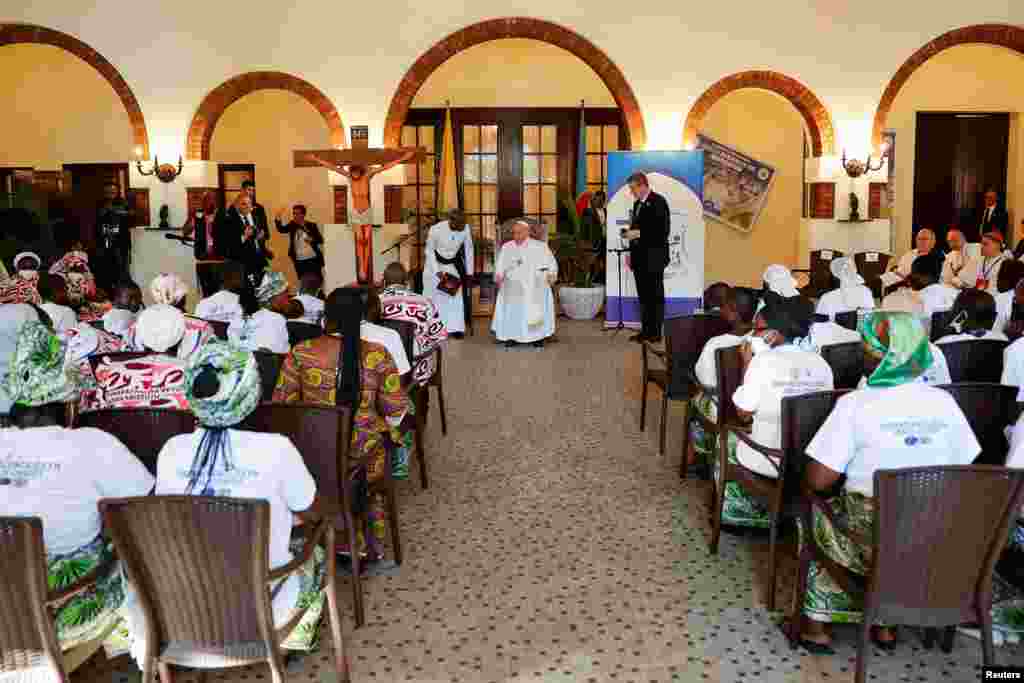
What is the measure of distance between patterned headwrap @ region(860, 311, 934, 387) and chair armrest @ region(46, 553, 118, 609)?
242 centimetres

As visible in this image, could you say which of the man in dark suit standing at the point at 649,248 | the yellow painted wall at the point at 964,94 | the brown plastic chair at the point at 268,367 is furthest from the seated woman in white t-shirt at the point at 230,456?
the yellow painted wall at the point at 964,94

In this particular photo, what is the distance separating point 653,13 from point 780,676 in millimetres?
9788

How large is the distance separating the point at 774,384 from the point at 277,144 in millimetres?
12176

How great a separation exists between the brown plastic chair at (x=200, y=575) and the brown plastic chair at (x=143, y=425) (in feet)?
2.79

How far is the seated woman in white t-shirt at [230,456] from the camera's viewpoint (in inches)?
108

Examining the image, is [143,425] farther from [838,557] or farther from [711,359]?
[711,359]

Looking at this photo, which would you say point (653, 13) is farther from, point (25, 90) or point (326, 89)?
point (25, 90)

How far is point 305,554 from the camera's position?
9.25ft

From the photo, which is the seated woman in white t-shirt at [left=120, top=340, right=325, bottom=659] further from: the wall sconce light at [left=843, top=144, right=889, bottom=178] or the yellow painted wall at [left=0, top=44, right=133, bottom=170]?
the yellow painted wall at [left=0, top=44, right=133, bottom=170]

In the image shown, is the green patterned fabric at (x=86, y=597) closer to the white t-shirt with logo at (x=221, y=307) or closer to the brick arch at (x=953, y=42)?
the white t-shirt with logo at (x=221, y=307)

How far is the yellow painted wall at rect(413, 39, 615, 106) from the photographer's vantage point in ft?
44.6

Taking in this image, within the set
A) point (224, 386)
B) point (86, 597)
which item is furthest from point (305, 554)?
point (86, 597)

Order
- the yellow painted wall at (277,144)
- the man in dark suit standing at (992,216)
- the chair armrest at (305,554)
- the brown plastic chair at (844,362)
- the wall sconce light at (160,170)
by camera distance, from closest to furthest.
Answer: the chair armrest at (305,554) < the brown plastic chair at (844,362) < the wall sconce light at (160,170) < the man in dark suit standing at (992,216) < the yellow painted wall at (277,144)

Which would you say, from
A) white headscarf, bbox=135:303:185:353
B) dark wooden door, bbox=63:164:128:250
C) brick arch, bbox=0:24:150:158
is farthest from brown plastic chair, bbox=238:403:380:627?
dark wooden door, bbox=63:164:128:250
